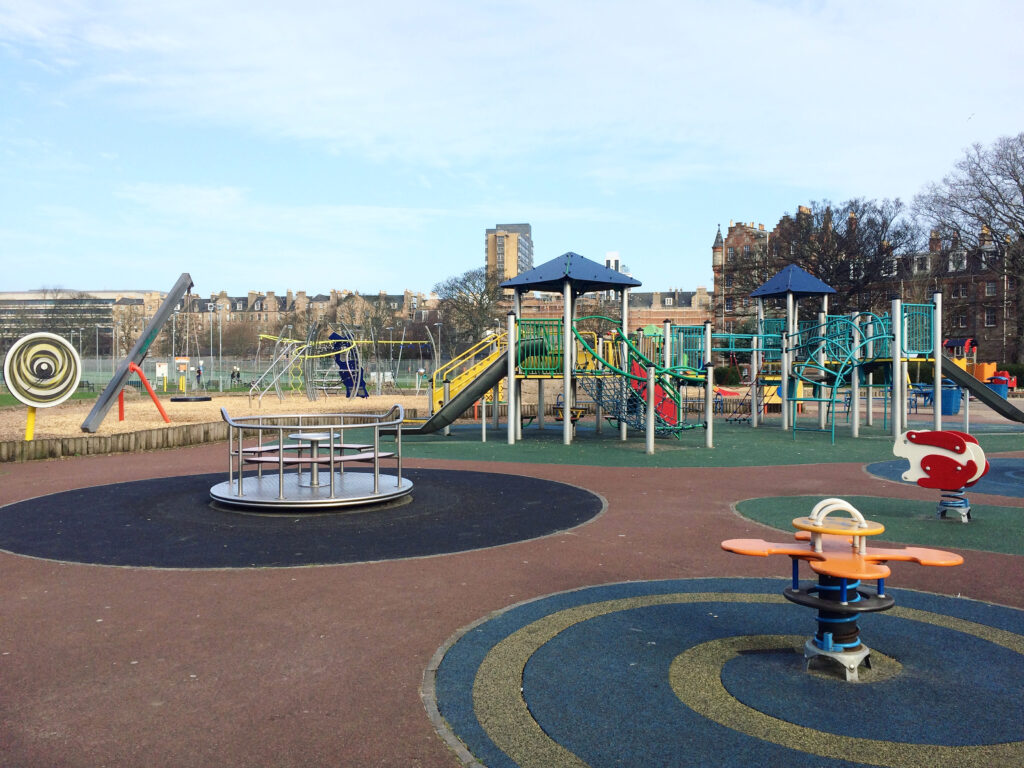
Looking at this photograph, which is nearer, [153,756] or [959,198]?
[153,756]

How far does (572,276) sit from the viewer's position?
59.4 ft

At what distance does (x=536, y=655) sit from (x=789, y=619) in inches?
71.9

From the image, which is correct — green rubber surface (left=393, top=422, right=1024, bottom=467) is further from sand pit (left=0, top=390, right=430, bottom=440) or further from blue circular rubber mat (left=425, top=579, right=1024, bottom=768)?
A: blue circular rubber mat (left=425, top=579, right=1024, bottom=768)

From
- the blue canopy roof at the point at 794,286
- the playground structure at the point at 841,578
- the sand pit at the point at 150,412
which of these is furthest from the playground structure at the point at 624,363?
the playground structure at the point at 841,578

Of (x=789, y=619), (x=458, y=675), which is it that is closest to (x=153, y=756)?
(x=458, y=675)

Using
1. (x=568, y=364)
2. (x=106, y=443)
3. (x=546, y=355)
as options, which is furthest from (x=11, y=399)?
(x=568, y=364)

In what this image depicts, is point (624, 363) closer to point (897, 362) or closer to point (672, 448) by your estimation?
point (672, 448)

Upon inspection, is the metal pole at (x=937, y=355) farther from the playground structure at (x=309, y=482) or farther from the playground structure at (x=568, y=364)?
the playground structure at (x=309, y=482)

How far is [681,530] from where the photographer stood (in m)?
8.36

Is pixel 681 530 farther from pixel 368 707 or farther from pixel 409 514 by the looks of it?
pixel 368 707

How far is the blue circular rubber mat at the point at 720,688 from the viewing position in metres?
3.48

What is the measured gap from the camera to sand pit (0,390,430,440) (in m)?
19.2

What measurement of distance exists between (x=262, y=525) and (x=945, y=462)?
7436mm

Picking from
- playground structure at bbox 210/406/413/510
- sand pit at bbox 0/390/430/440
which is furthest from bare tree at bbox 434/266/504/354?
playground structure at bbox 210/406/413/510
